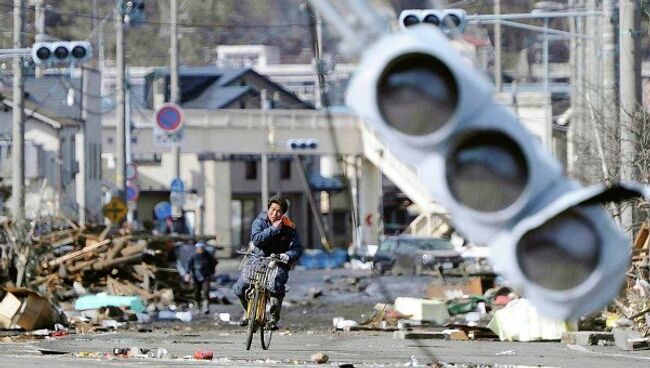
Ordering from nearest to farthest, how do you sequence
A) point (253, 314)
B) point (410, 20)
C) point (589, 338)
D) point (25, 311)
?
point (410, 20) < point (253, 314) < point (589, 338) < point (25, 311)

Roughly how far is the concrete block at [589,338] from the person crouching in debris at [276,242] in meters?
4.10

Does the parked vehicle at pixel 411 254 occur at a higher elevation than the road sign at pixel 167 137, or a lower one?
lower

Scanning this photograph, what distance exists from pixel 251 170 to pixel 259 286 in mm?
90360

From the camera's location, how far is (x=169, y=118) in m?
56.4

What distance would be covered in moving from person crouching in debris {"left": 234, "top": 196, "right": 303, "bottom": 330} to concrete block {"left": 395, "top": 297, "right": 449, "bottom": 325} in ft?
24.3

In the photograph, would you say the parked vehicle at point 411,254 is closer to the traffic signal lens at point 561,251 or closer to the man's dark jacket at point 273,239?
the man's dark jacket at point 273,239

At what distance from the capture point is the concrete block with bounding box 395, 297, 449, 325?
27.7 metres

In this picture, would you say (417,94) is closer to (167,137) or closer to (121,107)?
(121,107)

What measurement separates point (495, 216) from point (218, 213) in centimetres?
10179

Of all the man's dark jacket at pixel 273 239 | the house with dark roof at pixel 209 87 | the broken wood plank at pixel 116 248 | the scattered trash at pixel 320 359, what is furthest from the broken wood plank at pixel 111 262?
the house with dark roof at pixel 209 87

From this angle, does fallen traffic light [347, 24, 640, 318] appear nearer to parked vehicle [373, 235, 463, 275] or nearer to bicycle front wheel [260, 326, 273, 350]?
bicycle front wheel [260, 326, 273, 350]

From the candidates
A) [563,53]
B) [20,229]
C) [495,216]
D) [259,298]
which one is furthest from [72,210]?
[495,216]

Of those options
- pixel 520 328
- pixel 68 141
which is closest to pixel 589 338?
pixel 520 328

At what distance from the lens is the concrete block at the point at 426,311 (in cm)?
2772
